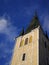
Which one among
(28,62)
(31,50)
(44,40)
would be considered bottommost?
(28,62)

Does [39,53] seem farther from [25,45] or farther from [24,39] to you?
[24,39]

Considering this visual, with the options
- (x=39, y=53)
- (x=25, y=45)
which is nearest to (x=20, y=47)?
(x=25, y=45)

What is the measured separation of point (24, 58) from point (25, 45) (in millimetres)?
2819

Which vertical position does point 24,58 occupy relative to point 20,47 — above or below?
below

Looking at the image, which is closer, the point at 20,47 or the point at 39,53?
the point at 39,53

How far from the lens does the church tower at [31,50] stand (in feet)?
74.3

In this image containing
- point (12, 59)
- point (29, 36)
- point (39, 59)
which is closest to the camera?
point (39, 59)

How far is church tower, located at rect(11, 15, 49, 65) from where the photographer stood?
2266 cm

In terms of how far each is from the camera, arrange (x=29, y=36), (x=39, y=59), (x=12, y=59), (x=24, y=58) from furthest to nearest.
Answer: (x=29, y=36), (x=12, y=59), (x=24, y=58), (x=39, y=59)

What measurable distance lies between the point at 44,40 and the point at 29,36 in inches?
109

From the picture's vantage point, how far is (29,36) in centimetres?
2750

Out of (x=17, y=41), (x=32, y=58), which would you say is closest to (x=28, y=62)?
(x=32, y=58)

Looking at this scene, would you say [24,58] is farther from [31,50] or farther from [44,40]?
[44,40]

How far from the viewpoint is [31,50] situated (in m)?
24.1
